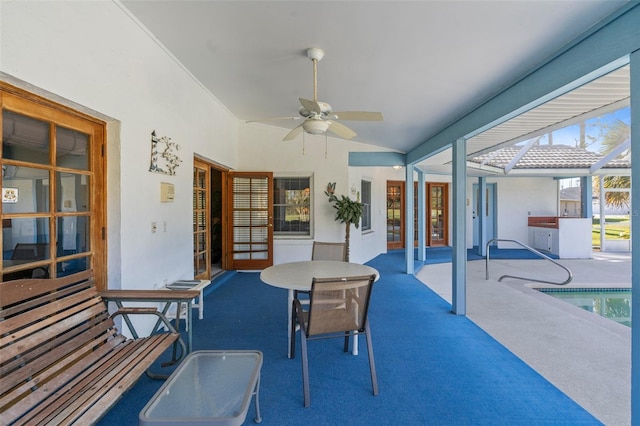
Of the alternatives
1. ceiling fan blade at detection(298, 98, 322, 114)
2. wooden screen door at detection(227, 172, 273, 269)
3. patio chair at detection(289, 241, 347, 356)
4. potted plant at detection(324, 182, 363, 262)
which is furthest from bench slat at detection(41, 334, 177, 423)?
potted plant at detection(324, 182, 363, 262)

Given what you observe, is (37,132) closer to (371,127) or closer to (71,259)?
(71,259)

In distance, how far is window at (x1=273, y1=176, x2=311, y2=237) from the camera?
6.32 metres

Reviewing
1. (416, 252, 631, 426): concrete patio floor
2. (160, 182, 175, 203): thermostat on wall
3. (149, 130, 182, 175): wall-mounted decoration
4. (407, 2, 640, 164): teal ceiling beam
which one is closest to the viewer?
(407, 2, 640, 164): teal ceiling beam

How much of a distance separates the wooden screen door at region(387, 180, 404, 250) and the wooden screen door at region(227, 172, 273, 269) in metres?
4.27

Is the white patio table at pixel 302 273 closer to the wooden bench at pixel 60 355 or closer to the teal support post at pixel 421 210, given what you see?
the wooden bench at pixel 60 355

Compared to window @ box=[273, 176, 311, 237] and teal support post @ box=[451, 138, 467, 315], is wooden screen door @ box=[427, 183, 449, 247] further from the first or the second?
teal support post @ box=[451, 138, 467, 315]

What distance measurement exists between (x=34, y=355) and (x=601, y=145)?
408 inches

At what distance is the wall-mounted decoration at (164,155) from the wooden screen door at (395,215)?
661cm

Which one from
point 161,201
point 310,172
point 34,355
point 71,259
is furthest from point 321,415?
point 310,172

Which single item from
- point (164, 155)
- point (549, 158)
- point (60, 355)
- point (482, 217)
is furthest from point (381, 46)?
point (549, 158)

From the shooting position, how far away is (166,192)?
3311 millimetres

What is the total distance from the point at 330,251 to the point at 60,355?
2.58 meters

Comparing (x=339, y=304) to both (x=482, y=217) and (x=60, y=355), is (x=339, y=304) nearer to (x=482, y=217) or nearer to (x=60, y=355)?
(x=60, y=355)

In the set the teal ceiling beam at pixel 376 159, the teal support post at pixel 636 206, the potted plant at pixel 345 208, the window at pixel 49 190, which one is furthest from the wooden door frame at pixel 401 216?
the window at pixel 49 190
